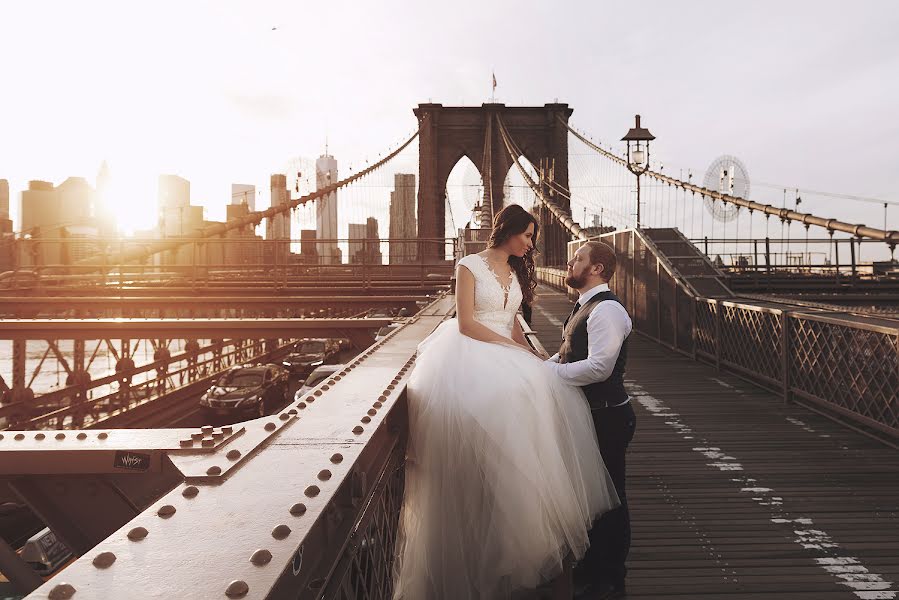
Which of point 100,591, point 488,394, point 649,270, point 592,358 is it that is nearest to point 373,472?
point 488,394

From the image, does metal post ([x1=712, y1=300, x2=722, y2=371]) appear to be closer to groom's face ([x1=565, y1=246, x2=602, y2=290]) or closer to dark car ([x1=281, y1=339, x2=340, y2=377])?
groom's face ([x1=565, y1=246, x2=602, y2=290])

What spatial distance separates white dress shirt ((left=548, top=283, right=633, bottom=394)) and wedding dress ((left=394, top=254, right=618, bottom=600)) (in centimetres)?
37

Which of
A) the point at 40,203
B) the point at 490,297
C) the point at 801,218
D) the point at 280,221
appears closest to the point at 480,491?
the point at 490,297

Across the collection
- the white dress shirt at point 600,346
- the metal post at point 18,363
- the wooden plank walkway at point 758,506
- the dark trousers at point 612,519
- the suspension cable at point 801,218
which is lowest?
the metal post at point 18,363

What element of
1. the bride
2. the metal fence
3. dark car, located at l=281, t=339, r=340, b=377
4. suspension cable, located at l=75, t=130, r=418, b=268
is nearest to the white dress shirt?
the bride

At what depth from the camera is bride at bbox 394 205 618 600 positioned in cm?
218

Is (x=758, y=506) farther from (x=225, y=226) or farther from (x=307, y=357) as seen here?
(x=307, y=357)

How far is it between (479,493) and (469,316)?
0.85 m

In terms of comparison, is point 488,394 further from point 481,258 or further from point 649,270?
point 649,270

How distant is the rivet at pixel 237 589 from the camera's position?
2.96 ft

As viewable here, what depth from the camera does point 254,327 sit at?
819cm

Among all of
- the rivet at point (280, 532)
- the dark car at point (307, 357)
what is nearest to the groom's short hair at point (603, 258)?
the rivet at point (280, 532)

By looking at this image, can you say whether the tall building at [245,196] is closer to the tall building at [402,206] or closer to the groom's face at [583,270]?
the tall building at [402,206]

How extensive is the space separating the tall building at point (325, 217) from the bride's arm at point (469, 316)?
11.9 metres
